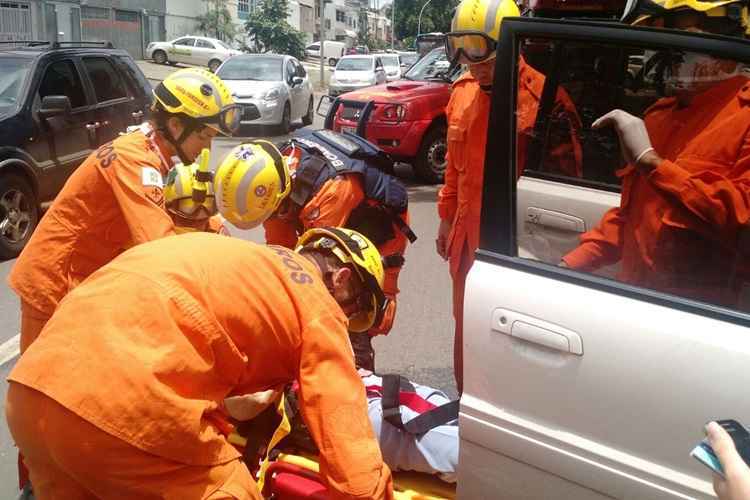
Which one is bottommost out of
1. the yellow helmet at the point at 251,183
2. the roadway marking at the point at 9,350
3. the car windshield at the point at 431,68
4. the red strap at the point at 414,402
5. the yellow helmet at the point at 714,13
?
the roadway marking at the point at 9,350

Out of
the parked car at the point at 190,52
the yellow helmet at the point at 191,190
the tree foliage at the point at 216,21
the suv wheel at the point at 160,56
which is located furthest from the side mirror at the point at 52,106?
the tree foliage at the point at 216,21

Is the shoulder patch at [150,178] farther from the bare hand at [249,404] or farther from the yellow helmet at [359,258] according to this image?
the bare hand at [249,404]

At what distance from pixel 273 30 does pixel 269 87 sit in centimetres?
2986

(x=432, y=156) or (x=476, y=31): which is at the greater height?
(x=476, y=31)

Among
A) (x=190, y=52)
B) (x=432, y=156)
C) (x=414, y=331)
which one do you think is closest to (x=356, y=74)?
(x=432, y=156)

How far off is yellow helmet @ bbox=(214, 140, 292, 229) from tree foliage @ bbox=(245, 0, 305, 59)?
136 ft

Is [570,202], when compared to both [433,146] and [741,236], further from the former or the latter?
[433,146]

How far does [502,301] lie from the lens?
1861 mm

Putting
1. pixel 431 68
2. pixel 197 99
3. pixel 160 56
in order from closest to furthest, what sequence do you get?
pixel 197 99, pixel 431 68, pixel 160 56

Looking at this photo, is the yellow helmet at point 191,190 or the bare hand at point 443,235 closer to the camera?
the yellow helmet at point 191,190

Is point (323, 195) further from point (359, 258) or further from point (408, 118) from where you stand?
point (408, 118)

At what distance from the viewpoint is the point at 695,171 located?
6.05ft

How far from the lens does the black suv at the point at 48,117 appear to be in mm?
6371

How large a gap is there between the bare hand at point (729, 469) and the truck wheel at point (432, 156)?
8406 mm
